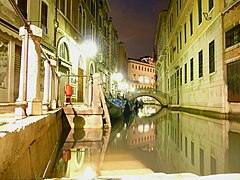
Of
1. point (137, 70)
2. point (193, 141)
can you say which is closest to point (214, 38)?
point (193, 141)

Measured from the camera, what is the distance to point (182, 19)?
64.0 ft

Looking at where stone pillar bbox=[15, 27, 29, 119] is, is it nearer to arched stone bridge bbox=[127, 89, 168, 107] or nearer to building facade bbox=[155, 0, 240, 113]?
building facade bbox=[155, 0, 240, 113]

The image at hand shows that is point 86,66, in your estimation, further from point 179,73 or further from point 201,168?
point 201,168

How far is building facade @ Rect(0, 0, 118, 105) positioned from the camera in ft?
24.8

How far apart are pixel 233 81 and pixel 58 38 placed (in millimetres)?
8396

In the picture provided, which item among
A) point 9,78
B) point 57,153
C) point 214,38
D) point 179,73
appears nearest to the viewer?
point 57,153

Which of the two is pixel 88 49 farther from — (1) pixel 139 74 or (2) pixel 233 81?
(1) pixel 139 74

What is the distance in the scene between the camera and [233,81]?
9.20 m

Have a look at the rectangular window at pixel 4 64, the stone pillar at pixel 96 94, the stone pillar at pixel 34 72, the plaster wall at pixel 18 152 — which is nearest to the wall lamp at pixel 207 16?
the stone pillar at pixel 96 94

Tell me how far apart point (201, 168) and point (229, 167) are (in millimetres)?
446

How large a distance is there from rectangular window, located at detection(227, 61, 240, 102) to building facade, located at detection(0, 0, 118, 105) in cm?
581

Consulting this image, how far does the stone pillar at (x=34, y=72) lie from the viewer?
146 inches

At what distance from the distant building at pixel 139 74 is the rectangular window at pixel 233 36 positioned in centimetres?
4752

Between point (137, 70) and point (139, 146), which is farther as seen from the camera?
point (137, 70)
